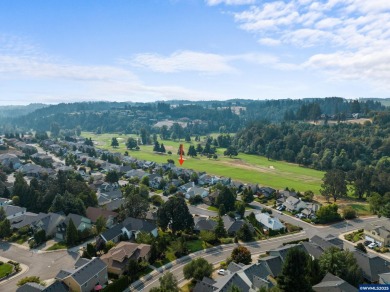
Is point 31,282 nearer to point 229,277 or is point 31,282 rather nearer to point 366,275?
point 229,277

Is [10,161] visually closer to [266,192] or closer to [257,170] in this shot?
[266,192]

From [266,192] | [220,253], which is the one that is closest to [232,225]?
[220,253]

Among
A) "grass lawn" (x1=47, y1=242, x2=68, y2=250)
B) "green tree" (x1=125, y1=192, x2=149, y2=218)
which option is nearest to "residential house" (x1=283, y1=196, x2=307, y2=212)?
"green tree" (x1=125, y1=192, x2=149, y2=218)

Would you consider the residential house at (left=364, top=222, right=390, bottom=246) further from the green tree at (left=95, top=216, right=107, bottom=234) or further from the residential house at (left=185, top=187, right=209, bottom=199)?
the green tree at (left=95, top=216, right=107, bottom=234)

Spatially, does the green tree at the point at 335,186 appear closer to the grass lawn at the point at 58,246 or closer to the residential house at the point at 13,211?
the grass lawn at the point at 58,246

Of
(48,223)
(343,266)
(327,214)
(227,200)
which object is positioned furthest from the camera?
(227,200)

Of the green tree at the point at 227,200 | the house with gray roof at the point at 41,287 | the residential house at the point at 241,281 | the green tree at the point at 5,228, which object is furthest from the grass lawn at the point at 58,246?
the green tree at the point at 227,200
